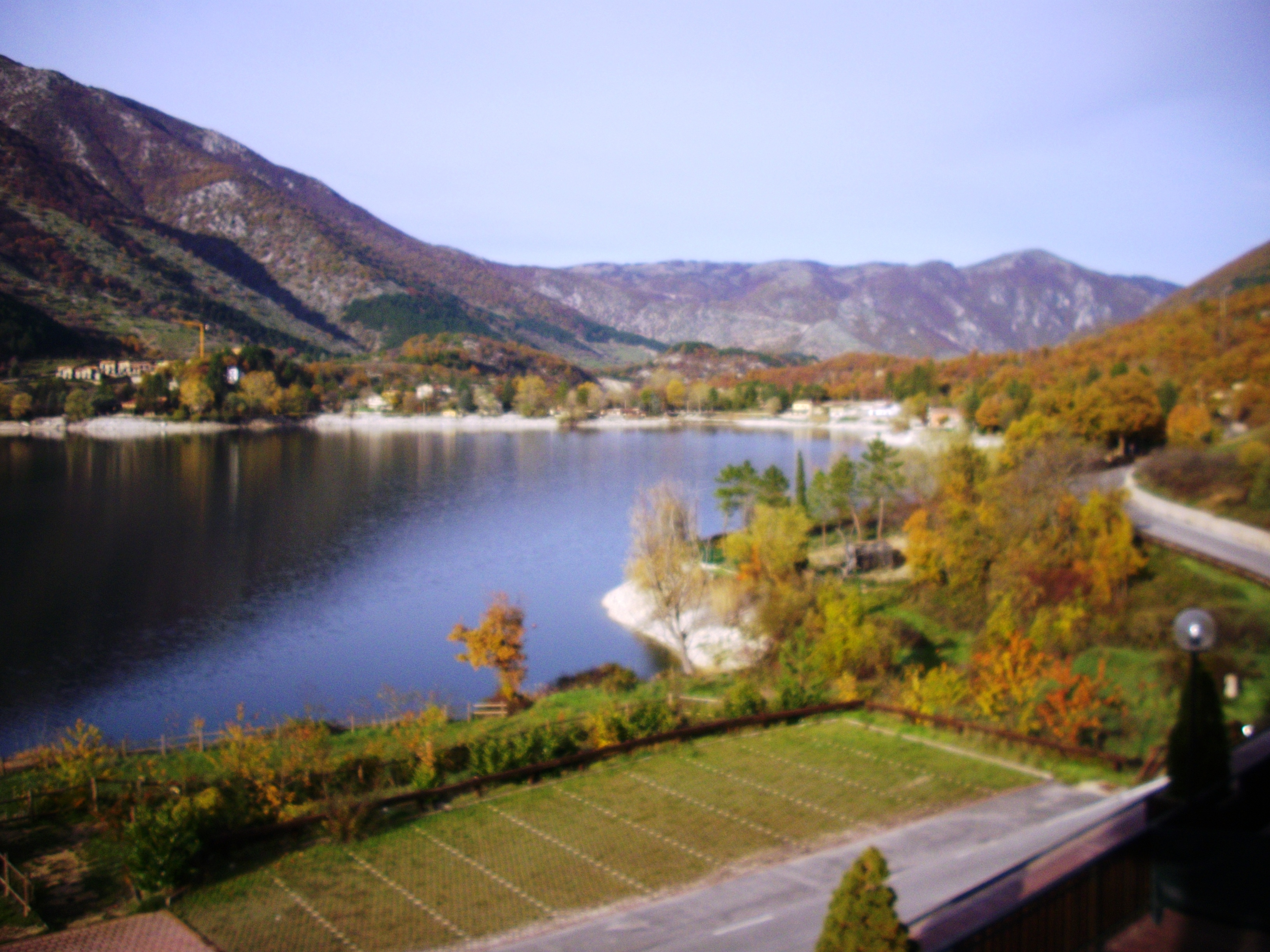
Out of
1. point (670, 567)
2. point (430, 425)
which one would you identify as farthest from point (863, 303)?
point (670, 567)

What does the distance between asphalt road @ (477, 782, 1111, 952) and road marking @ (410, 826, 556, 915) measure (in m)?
0.30

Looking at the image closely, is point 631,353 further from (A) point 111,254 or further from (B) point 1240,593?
(B) point 1240,593

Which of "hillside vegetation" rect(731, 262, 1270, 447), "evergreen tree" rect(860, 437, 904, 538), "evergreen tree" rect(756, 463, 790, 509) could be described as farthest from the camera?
"evergreen tree" rect(860, 437, 904, 538)

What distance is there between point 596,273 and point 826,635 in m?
195

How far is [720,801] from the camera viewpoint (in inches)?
247

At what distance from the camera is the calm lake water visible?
38.4ft

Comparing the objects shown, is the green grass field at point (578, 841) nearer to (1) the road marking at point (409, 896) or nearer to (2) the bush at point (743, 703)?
(1) the road marking at point (409, 896)

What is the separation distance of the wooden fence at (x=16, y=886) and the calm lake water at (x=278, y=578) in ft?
17.0

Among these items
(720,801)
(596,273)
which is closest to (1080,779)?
(720,801)

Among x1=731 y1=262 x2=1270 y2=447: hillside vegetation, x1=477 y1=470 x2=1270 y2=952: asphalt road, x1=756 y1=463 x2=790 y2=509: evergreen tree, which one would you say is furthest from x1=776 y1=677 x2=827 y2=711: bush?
x1=756 y1=463 x2=790 y2=509: evergreen tree

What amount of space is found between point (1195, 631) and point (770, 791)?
4.01m

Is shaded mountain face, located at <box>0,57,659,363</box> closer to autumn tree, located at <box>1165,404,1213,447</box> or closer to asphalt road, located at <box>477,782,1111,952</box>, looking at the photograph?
autumn tree, located at <box>1165,404,1213,447</box>

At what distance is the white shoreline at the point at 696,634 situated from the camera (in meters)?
12.1

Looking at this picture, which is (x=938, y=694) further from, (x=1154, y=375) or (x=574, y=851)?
(x=1154, y=375)
